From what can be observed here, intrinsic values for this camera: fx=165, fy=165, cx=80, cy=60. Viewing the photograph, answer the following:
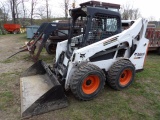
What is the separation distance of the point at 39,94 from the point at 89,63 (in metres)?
1.20

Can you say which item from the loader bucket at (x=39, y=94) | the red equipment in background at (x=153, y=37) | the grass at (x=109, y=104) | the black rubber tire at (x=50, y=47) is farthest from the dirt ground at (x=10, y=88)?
the red equipment in background at (x=153, y=37)

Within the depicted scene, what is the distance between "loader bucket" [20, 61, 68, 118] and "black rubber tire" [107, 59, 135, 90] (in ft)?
3.59

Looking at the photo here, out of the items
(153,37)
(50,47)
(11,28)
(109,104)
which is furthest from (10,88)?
(11,28)

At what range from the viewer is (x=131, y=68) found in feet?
12.2

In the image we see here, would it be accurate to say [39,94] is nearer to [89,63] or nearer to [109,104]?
[89,63]

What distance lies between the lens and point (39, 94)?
11.0 ft

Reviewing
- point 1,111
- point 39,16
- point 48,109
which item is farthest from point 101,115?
point 39,16

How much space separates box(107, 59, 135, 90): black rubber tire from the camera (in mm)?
3482

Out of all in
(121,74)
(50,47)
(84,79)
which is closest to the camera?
(84,79)

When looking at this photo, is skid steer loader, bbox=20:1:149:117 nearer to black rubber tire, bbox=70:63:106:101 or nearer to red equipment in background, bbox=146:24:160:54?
black rubber tire, bbox=70:63:106:101

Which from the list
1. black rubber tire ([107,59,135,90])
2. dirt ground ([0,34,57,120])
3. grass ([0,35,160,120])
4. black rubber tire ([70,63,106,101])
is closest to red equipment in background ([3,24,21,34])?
dirt ground ([0,34,57,120])

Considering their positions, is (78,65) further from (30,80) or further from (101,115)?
(30,80)

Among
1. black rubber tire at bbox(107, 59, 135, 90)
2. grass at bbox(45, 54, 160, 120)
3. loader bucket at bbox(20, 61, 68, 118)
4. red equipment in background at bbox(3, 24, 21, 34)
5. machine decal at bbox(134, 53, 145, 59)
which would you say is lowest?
grass at bbox(45, 54, 160, 120)

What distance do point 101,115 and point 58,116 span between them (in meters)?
0.74
